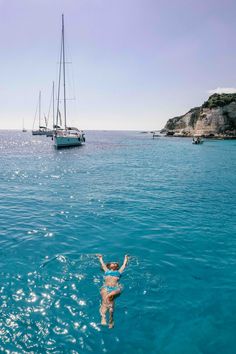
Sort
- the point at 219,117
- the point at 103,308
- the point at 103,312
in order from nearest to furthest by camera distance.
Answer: the point at 103,312
the point at 103,308
the point at 219,117

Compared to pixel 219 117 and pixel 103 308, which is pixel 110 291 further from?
pixel 219 117

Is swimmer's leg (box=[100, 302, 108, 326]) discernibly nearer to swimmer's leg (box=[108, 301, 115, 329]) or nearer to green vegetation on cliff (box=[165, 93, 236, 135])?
swimmer's leg (box=[108, 301, 115, 329])

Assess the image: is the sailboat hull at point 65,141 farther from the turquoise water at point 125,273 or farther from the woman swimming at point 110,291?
the woman swimming at point 110,291

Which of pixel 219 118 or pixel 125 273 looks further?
pixel 219 118

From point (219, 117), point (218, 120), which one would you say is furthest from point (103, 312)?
point (218, 120)

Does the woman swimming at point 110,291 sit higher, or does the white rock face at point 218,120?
the white rock face at point 218,120

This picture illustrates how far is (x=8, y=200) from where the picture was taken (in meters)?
20.4

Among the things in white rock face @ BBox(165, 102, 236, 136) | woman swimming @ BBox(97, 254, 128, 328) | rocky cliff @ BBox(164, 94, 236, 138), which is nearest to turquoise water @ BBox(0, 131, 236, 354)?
woman swimming @ BBox(97, 254, 128, 328)

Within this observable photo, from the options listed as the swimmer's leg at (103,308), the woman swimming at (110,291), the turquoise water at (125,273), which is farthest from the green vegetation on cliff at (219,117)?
the swimmer's leg at (103,308)

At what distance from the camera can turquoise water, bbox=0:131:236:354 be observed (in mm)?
7152

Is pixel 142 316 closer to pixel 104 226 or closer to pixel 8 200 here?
pixel 104 226

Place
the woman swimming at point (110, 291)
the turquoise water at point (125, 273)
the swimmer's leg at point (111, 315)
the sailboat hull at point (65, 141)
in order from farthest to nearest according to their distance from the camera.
A: the sailboat hull at point (65, 141)
the woman swimming at point (110, 291)
the swimmer's leg at point (111, 315)
the turquoise water at point (125, 273)

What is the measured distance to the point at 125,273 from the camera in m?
10.0

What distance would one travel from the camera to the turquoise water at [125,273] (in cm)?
715
